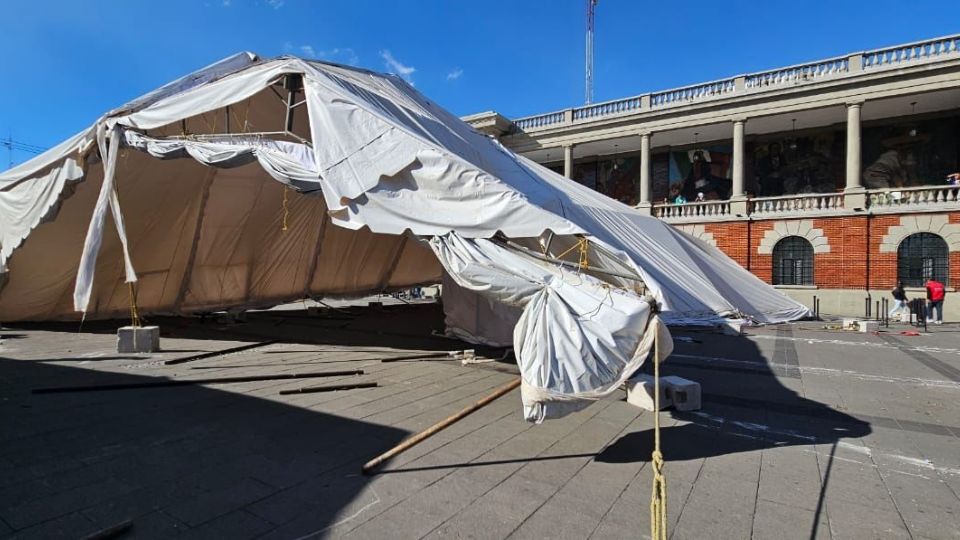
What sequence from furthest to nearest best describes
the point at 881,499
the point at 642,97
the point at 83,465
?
the point at 642,97, the point at 83,465, the point at 881,499

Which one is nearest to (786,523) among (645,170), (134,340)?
(134,340)

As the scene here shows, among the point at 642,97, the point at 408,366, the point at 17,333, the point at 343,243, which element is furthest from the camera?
the point at 642,97

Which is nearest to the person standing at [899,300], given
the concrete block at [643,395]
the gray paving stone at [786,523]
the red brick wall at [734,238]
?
the red brick wall at [734,238]

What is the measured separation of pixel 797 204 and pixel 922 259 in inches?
187

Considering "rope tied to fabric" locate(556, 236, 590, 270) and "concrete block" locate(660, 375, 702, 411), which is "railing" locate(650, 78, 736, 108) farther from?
"rope tied to fabric" locate(556, 236, 590, 270)

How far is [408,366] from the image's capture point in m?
7.85

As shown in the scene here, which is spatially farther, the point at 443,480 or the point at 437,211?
the point at 437,211

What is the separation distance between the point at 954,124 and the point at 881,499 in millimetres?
26472

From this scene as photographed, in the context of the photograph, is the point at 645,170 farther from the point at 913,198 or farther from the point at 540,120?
the point at 913,198

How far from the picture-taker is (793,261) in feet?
71.2

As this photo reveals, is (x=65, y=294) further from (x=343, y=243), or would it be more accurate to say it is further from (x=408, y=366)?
(x=408, y=366)

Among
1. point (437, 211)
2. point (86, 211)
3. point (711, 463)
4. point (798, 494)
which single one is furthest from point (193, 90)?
point (798, 494)

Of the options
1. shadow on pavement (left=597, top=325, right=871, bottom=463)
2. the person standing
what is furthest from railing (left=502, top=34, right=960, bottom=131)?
shadow on pavement (left=597, top=325, right=871, bottom=463)

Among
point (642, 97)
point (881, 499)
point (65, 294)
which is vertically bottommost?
point (881, 499)
